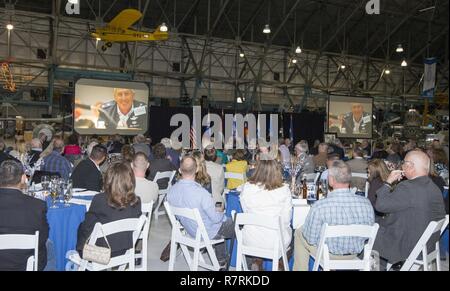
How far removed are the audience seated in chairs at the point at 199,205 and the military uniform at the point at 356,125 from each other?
13525mm

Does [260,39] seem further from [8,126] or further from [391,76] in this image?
[8,126]

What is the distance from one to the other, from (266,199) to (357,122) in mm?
14242

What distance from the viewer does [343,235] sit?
117 inches

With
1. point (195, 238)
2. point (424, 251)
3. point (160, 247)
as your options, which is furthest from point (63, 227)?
point (424, 251)

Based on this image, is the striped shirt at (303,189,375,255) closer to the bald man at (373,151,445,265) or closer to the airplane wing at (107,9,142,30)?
the bald man at (373,151,445,265)

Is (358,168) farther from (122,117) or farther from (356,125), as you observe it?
(356,125)

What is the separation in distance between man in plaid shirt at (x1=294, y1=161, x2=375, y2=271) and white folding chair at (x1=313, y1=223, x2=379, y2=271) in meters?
0.12

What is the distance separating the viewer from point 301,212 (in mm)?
4203

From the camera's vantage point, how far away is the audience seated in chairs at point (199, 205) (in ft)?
12.7

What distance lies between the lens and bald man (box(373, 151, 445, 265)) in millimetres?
3369

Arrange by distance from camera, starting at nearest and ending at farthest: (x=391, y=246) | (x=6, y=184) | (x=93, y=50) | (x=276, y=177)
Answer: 1. (x=6, y=184)
2. (x=391, y=246)
3. (x=276, y=177)
4. (x=93, y=50)

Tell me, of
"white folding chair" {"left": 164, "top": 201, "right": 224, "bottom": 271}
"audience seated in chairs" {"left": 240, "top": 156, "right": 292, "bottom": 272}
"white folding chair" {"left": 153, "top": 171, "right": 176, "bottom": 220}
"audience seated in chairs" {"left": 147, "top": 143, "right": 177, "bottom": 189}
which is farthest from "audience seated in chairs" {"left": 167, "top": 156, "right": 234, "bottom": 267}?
"audience seated in chairs" {"left": 147, "top": 143, "right": 177, "bottom": 189}
